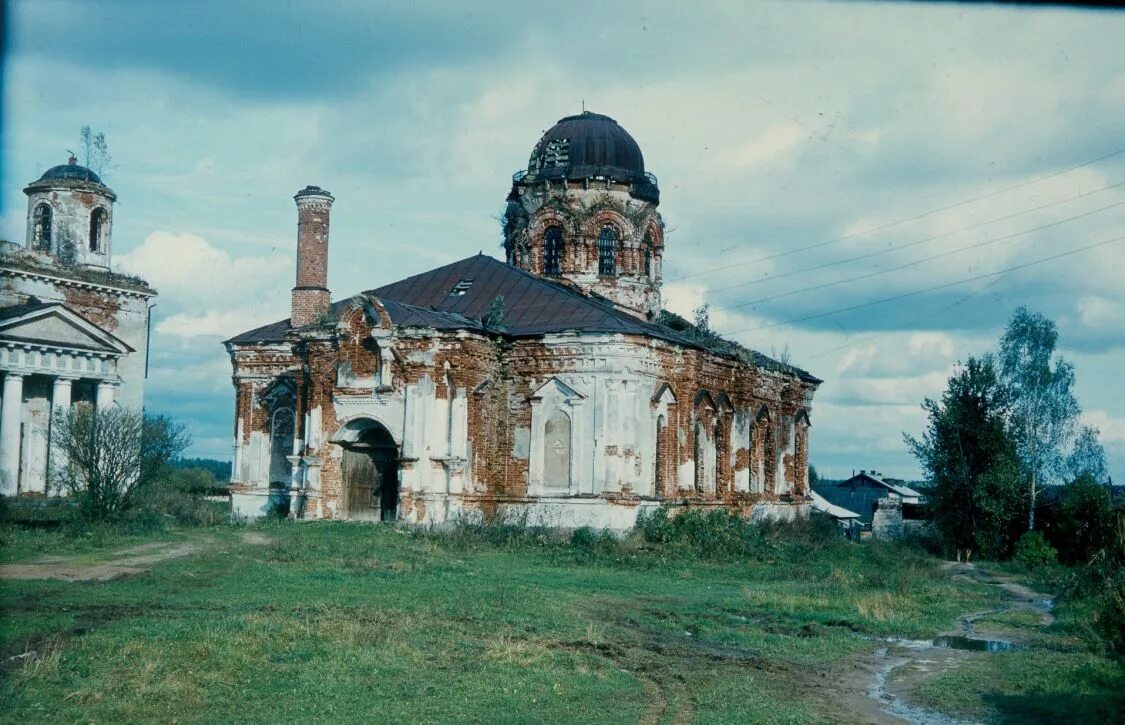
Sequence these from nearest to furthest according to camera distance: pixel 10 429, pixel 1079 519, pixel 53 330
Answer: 1. pixel 10 429
2. pixel 1079 519
3. pixel 53 330

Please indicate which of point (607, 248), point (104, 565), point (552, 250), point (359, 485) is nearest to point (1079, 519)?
point (607, 248)

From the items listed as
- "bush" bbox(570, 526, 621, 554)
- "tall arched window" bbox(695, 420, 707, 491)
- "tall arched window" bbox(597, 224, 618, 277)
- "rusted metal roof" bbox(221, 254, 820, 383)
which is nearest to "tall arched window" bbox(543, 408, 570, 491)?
"bush" bbox(570, 526, 621, 554)

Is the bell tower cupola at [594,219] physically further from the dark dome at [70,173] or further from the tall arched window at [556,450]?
the dark dome at [70,173]

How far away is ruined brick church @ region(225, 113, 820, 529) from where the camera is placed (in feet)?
87.7

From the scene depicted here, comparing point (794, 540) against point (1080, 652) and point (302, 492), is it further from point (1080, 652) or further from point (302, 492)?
point (1080, 652)

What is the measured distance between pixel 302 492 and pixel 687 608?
13.3 metres

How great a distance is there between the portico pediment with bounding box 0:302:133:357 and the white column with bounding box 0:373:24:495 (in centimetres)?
125

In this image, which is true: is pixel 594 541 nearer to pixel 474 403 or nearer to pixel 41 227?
pixel 474 403

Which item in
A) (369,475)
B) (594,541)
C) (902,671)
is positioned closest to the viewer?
(902,671)

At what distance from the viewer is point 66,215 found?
3934 centimetres

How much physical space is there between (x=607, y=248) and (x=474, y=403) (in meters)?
8.61

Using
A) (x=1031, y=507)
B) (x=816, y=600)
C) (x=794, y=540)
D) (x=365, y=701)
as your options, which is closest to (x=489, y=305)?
(x=794, y=540)

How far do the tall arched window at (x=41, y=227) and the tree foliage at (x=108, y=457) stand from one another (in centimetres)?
1735

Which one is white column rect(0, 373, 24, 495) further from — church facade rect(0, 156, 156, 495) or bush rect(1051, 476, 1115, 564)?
bush rect(1051, 476, 1115, 564)
